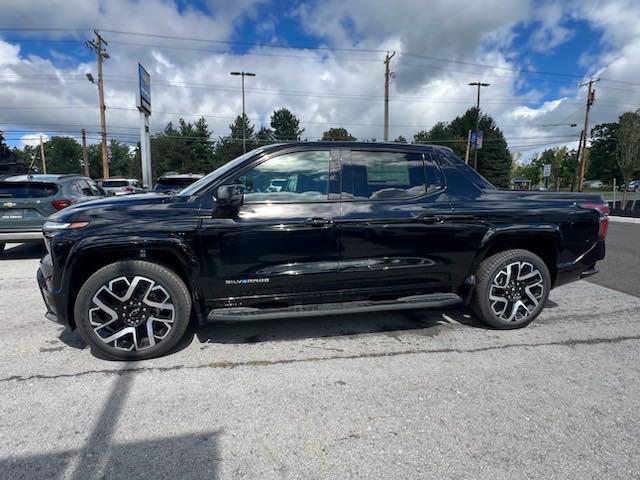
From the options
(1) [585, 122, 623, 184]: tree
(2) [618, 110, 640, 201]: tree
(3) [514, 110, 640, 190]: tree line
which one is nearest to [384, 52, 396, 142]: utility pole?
(2) [618, 110, 640, 201]: tree

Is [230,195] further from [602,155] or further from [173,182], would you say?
[602,155]

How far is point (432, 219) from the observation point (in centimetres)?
355

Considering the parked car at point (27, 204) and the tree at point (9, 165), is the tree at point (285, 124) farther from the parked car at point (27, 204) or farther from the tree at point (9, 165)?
the parked car at point (27, 204)

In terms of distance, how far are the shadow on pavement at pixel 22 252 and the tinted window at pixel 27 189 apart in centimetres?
94

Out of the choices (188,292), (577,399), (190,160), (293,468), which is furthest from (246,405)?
(190,160)

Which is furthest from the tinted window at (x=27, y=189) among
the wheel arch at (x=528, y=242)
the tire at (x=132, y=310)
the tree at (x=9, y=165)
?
the tree at (x=9, y=165)

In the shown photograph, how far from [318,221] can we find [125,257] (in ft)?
5.37

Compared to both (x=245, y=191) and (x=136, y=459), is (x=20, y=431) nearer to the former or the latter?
(x=136, y=459)

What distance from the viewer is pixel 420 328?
13.0 feet

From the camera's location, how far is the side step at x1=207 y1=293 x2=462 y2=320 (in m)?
3.24

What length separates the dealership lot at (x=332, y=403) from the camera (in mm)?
2105

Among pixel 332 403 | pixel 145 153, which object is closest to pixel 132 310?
pixel 332 403

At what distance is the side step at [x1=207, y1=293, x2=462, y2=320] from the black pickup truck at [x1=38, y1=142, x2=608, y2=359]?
0.05 ft

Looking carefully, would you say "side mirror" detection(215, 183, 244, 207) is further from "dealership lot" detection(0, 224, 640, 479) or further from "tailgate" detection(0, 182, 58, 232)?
"tailgate" detection(0, 182, 58, 232)
